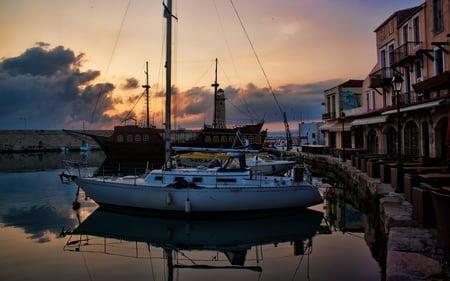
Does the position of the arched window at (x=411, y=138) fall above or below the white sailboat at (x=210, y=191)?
above

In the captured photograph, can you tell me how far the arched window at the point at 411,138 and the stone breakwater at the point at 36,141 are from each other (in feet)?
245

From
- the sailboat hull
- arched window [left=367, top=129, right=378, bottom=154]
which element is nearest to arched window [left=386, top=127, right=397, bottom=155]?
arched window [left=367, top=129, right=378, bottom=154]

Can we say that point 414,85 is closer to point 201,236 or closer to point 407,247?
point 201,236

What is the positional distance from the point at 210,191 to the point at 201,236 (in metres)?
2.07

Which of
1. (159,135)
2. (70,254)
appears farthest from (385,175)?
(159,135)

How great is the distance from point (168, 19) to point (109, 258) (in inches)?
445

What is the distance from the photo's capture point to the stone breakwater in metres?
89.9

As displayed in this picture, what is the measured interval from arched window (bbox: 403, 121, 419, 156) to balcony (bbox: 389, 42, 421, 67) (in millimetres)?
4291

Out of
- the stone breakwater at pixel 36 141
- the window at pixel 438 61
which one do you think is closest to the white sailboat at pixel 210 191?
the window at pixel 438 61

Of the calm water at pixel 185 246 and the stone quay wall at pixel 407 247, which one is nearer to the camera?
the stone quay wall at pixel 407 247

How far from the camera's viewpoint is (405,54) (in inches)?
994

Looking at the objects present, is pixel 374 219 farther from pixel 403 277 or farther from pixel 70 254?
pixel 70 254

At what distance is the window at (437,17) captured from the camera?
21.3 meters

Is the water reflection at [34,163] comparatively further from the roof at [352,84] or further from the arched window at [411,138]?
the roof at [352,84]
